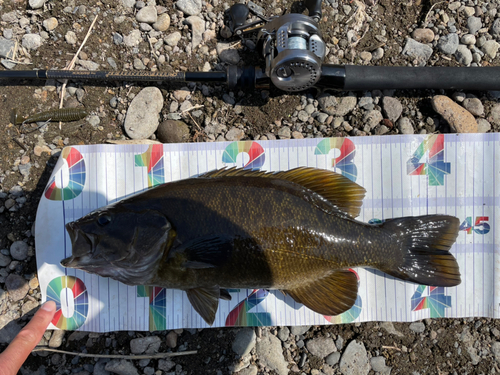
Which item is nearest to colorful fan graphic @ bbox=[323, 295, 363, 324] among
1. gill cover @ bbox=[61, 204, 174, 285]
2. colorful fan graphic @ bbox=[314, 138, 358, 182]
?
colorful fan graphic @ bbox=[314, 138, 358, 182]

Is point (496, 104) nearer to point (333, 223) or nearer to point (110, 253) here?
point (333, 223)

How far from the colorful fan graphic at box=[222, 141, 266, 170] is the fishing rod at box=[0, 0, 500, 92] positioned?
49cm

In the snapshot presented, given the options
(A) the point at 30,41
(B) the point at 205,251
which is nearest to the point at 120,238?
(B) the point at 205,251

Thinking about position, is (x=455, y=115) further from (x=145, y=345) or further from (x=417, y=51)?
(x=145, y=345)

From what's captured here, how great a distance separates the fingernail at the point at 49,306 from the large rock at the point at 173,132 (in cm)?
169

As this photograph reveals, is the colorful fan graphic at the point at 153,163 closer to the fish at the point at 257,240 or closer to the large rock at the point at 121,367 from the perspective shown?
the fish at the point at 257,240

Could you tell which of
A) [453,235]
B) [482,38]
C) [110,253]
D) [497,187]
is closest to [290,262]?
[110,253]

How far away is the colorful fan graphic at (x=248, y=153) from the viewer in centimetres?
270

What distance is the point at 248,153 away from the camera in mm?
2705

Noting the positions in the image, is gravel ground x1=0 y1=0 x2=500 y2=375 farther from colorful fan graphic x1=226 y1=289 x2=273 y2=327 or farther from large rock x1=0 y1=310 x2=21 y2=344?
colorful fan graphic x1=226 y1=289 x2=273 y2=327

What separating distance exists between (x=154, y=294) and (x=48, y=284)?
3.06ft

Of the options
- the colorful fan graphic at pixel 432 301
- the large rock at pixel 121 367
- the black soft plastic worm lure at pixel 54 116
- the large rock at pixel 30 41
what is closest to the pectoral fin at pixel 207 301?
the large rock at pixel 121 367

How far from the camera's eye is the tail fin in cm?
236

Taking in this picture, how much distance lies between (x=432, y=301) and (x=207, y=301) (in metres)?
1.98
